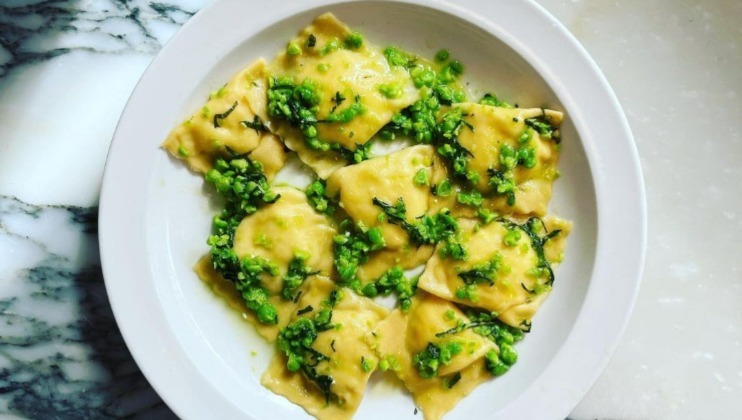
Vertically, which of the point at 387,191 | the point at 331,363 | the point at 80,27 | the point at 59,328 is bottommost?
the point at 59,328

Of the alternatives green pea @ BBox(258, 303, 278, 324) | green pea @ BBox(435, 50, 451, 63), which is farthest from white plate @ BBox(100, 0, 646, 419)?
green pea @ BBox(258, 303, 278, 324)

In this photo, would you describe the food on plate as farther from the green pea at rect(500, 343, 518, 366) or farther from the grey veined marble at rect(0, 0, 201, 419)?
the grey veined marble at rect(0, 0, 201, 419)

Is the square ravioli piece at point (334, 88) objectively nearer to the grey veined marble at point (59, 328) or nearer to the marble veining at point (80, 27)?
the marble veining at point (80, 27)

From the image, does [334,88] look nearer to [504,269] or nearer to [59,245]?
[504,269]

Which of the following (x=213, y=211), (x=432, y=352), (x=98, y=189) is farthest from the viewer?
(x=98, y=189)

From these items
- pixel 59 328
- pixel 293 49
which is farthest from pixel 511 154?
pixel 59 328

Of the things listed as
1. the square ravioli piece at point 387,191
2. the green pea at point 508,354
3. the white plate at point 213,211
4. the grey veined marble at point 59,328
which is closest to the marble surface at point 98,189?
the grey veined marble at point 59,328

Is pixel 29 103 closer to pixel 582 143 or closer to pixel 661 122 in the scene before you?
pixel 582 143
